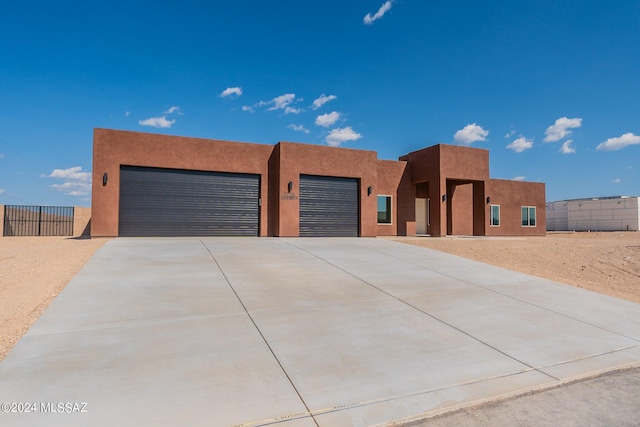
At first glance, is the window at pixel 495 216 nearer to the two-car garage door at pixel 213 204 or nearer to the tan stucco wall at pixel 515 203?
the tan stucco wall at pixel 515 203

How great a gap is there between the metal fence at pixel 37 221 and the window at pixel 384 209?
19274 mm

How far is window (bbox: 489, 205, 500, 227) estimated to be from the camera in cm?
2397

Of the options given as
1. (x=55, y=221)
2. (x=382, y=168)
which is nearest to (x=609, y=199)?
(x=382, y=168)

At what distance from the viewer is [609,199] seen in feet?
137

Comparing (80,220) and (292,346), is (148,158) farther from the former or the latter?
(80,220)

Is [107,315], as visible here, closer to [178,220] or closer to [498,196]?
[178,220]

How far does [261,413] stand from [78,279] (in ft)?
17.2

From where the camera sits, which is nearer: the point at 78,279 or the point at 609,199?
the point at 78,279

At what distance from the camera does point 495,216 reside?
2414 centimetres

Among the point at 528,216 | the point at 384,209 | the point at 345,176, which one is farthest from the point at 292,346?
the point at 528,216

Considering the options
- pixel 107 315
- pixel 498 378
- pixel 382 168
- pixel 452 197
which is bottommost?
pixel 498 378

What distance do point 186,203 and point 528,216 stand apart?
22.8 metres

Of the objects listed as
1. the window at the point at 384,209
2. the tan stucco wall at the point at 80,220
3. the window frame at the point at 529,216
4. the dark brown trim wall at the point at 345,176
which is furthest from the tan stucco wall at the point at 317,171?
the tan stucco wall at the point at 80,220

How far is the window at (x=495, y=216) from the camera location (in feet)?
78.6
